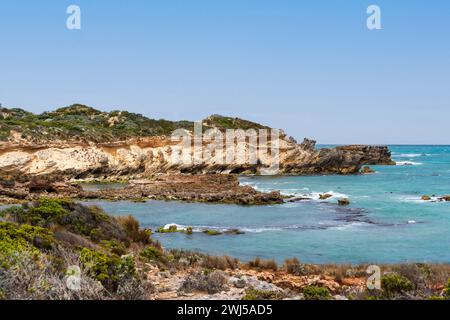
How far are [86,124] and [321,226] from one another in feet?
170

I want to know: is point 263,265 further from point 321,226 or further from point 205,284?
point 321,226

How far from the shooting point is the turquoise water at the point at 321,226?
2228cm

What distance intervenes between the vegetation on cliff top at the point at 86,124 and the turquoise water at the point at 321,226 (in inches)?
923

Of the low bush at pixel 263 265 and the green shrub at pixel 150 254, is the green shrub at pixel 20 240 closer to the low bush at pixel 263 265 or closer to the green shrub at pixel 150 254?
the green shrub at pixel 150 254

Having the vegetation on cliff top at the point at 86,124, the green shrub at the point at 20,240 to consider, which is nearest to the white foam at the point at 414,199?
the vegetation on cliff top at the point at 86,124

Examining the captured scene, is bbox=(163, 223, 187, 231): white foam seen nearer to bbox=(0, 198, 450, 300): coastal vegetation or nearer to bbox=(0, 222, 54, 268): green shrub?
bbox=(0, 198, 450, 300): coastal vegetation

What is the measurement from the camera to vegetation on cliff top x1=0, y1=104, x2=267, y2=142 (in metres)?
57.0

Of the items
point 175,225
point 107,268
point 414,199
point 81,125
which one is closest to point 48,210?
point 107,268

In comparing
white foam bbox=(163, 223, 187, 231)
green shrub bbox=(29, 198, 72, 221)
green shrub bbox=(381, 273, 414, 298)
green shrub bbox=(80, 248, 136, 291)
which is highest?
green shrub bbox=(29, 198, 72, 221)

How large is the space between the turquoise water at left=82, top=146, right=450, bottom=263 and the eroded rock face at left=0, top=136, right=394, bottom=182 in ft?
52.1

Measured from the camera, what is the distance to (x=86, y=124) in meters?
72.9

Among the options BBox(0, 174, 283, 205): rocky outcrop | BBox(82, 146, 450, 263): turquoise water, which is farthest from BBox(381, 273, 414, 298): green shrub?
BBox(0, 174, 283, 205): rocky outcrop

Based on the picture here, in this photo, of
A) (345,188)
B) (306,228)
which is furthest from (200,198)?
(345,188)

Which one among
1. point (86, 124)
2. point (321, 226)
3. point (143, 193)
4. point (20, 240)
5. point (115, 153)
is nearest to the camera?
point (20, 240)
